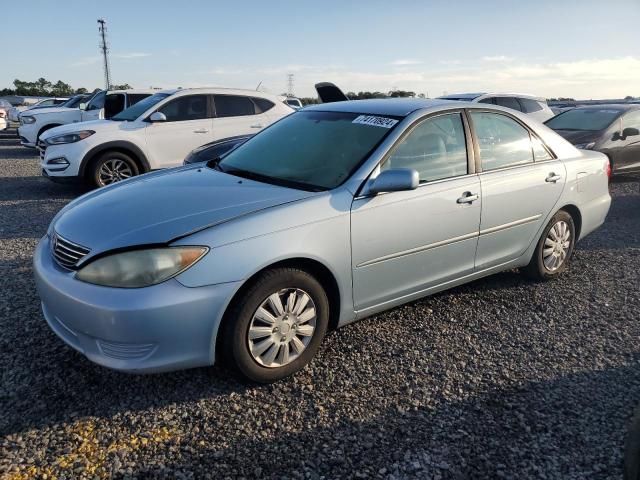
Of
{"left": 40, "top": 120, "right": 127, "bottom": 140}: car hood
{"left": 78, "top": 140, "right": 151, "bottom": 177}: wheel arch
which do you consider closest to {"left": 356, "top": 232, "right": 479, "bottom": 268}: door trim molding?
{"left": 78, "top": 140, "right": 151, "bottom": 177}: wheel arch

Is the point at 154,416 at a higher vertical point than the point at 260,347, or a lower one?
lower

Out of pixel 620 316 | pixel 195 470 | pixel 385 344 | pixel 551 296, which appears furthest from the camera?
pixel 551 296

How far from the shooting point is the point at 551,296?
436cm

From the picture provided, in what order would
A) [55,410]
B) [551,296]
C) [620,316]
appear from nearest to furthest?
[55,410] < [620,316] < [551,296]

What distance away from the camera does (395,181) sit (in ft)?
10.2

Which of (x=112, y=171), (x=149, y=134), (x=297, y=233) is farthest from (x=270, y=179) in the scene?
(x=112, y=171)

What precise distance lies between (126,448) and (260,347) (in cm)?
82

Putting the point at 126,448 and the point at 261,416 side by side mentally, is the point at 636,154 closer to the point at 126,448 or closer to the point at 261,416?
the point at 261,416

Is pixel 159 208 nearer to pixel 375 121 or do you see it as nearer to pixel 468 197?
pixel 375 121

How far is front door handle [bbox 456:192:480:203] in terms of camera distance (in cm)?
362

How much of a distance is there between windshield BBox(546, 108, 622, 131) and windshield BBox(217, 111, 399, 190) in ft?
23.9

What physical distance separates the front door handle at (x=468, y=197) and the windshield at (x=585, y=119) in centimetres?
689

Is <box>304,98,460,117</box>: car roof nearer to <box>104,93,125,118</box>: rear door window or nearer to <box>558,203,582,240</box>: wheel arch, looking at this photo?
<box>558,203,582,240</box>: wheel arch

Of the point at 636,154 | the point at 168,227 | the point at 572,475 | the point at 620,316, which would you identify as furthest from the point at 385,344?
the point at 636,154
